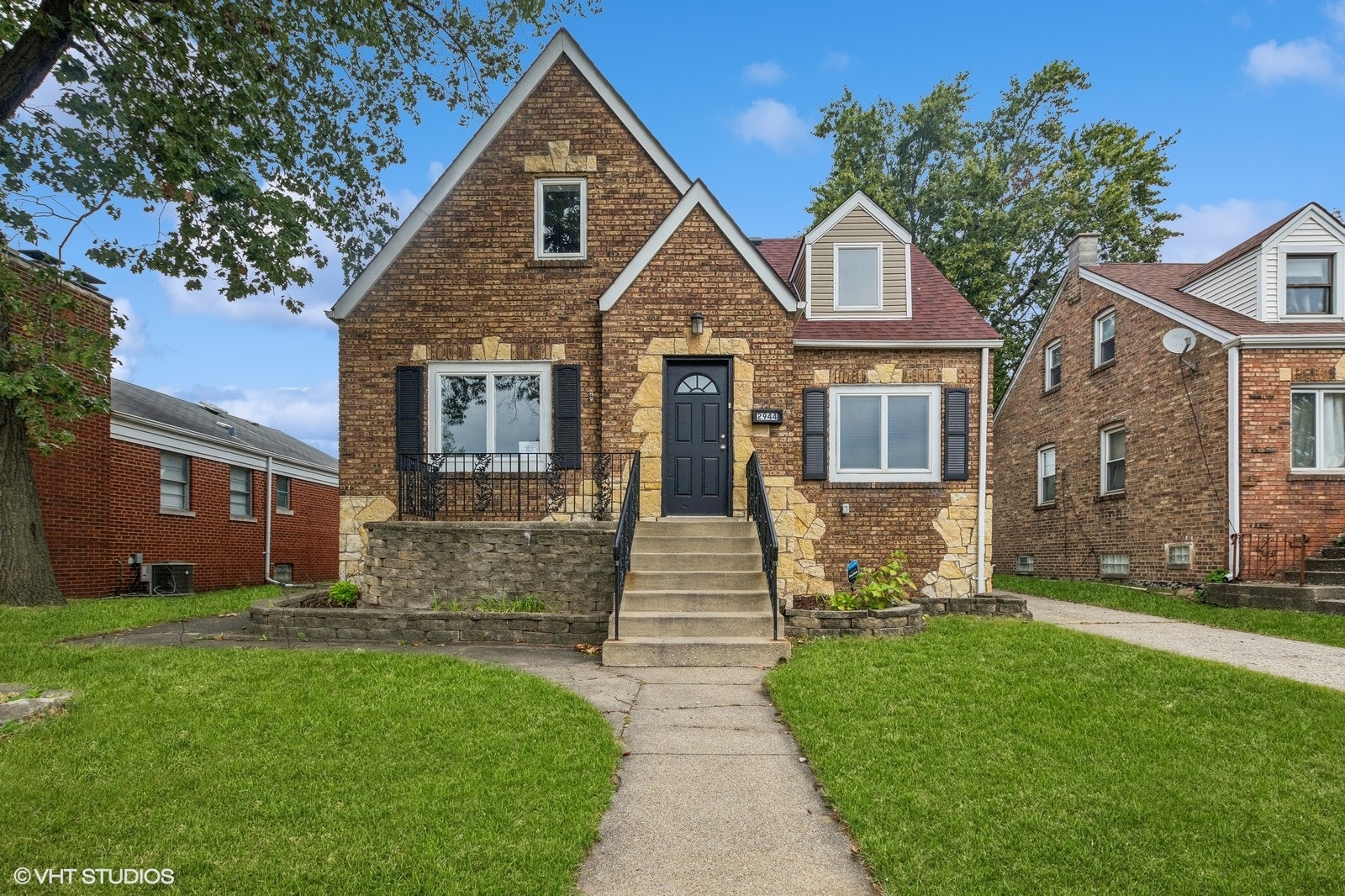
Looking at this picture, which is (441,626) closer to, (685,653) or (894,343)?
(685,653)

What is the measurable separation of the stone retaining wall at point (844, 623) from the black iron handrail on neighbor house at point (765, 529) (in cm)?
60

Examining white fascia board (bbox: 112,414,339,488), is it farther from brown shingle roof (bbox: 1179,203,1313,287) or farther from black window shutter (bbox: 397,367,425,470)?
brown shingle roof (bbox: 1179,203,1313,287)

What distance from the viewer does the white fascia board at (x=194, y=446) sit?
556 inches

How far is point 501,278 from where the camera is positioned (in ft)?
35.0

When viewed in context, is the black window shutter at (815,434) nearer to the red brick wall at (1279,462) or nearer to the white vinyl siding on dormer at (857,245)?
the white vinyl siding on dormer at (857,245)

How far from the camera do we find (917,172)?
83.7 ft

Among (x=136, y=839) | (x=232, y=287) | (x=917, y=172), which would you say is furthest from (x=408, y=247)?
(x=917, y=172)

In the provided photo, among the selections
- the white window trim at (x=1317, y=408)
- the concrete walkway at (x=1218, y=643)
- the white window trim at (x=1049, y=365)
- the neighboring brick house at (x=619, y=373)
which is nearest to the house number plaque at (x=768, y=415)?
the neighboring brick house at (x=619, y=373)

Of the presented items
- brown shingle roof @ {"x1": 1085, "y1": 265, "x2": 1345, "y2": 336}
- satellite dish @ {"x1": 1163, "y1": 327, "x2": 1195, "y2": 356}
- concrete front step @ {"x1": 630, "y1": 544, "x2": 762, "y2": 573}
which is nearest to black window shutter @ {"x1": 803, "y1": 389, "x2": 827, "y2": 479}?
concrete front step @ {"x1": 630, "y1": 544, "x2": 762, "y2": 573}

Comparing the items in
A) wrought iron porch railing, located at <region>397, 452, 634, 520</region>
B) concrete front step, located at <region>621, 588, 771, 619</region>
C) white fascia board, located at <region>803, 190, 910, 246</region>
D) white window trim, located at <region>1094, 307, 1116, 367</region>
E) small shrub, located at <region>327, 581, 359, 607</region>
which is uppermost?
white fascia board, located at <region>803, 190, 910, 246</region>

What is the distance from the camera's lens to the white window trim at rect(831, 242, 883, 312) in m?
11.5

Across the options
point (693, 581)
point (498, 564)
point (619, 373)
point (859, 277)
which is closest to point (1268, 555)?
point (859, 277)

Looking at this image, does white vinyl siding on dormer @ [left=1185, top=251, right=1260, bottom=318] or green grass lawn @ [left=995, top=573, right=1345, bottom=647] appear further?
white vinyl siding on dormer @ [left=1185, top=251, right=1260, bottom=318]

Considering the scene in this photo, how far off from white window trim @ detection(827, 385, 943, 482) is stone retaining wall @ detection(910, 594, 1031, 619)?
72.8 inches
